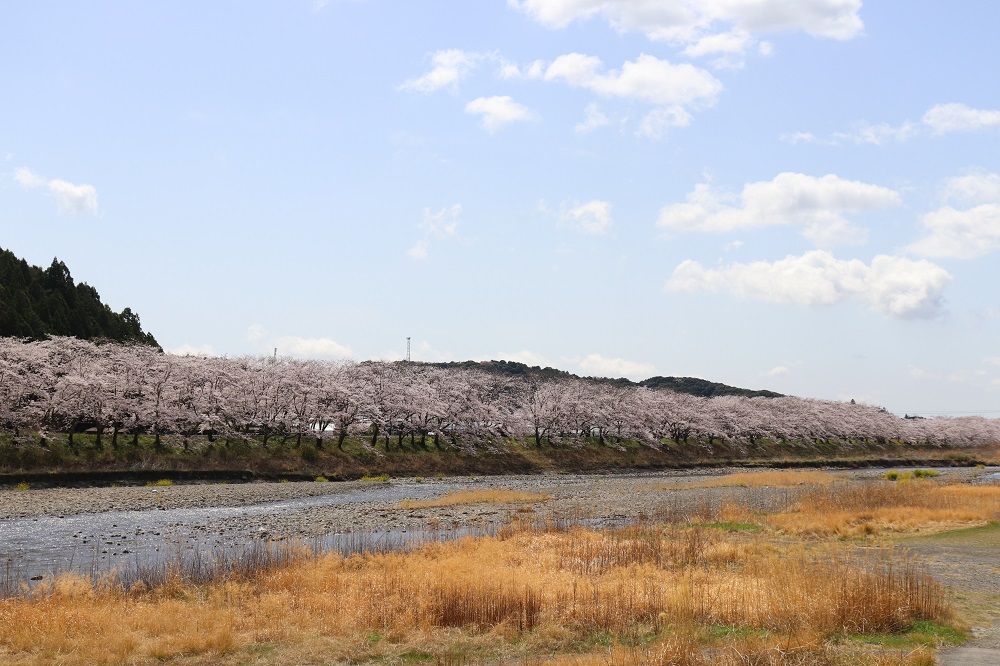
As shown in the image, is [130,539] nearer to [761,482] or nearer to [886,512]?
[886,512]

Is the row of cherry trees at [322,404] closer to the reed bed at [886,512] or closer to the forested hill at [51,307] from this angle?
the forested hill at [51,307]

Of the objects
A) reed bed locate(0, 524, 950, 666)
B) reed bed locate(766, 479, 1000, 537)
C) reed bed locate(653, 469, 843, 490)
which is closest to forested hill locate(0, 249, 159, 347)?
reed bed locate(653, 469, 843, 490)

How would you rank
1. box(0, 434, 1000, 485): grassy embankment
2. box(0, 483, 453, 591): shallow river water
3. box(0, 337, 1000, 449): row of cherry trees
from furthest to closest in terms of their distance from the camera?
box(0, 337, 1000, 449): row of cherry trees < box(0, 434, 1000, 485): grassy embankment < box(0, 483, 453, 591): shallow river water

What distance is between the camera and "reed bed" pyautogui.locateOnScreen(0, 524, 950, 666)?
12.4 metres

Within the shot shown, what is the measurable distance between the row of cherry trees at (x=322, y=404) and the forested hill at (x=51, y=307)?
6.84 metres

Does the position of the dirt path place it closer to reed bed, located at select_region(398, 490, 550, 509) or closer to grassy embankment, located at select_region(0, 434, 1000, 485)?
reed bed, located at select_region(398, 490, 550, 509)

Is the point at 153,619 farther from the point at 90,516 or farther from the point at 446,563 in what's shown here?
the point at 90,516

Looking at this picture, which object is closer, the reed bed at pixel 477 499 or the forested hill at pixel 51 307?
the reed bed at pixel 477 499

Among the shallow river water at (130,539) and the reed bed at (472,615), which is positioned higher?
the reed bed at (472,615)

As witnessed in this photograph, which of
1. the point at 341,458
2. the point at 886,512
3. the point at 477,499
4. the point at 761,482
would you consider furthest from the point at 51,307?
the point at 886,512

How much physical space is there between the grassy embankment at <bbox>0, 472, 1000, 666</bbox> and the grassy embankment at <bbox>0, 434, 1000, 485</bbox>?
41.9 metres

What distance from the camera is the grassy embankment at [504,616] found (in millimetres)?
12133

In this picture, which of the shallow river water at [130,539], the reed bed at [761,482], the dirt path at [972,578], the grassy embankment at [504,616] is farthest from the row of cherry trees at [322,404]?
the dirt path at [972,578]

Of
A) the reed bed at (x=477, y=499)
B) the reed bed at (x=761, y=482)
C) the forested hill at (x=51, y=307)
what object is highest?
the forested hill at (x=51, y=307)
